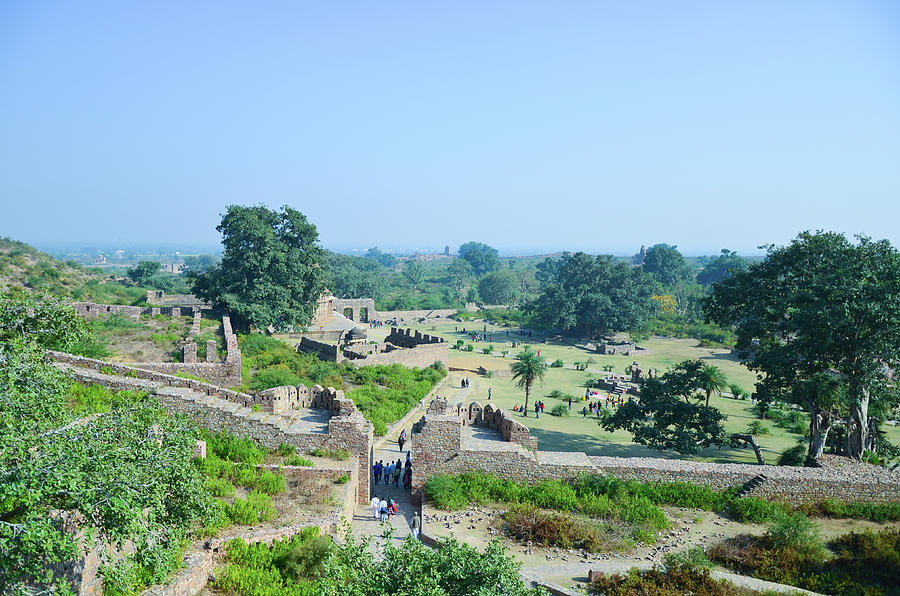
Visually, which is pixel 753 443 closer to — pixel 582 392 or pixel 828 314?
pixel 828 314

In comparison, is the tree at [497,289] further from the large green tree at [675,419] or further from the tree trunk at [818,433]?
the tree trunk at [818,433]

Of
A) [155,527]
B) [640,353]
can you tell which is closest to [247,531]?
[155,527]

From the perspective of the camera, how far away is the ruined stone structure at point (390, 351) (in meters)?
35.2

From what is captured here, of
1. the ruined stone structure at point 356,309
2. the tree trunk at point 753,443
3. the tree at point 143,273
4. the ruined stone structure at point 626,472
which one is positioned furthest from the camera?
the tree at point 143,273

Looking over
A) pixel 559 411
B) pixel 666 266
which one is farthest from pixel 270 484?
pixel 666 266

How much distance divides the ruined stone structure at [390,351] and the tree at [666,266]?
2988 inches

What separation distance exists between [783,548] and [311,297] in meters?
35.4

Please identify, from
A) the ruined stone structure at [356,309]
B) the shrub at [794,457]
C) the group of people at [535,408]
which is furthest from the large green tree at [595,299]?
the shrub at [794,457]

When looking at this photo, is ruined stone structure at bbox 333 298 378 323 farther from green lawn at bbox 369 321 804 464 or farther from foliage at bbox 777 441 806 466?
foliage at bbox 777 441 806 466

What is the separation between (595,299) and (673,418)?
44.8m

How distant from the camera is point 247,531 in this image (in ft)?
37.5

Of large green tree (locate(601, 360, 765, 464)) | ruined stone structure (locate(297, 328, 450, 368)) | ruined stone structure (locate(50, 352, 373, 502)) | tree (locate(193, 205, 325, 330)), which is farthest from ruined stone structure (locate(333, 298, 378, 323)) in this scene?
ruined stone structure (locate(50, 352, 373, 502))

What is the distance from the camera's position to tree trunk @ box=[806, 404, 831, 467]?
18562mm

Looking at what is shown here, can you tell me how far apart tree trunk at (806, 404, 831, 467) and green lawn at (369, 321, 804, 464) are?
384 cm
